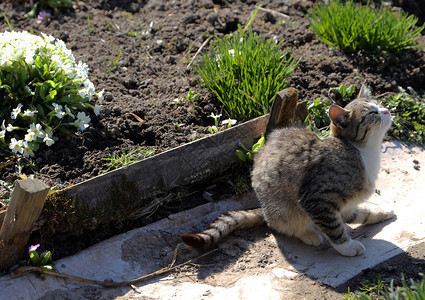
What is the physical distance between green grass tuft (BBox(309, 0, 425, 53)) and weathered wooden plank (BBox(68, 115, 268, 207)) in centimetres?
182

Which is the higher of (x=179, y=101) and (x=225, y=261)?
(x=179, y=101)

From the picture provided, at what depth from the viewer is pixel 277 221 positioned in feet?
13.4

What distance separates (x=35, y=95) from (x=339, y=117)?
2384mm

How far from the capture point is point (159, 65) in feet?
18.1

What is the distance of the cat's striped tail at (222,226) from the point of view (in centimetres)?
371

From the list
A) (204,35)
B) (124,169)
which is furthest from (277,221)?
(204,35)

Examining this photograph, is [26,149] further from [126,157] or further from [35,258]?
[35,258]

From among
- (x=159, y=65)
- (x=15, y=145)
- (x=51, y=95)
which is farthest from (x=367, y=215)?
(x=15, y=145)

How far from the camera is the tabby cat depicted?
12.7 ft

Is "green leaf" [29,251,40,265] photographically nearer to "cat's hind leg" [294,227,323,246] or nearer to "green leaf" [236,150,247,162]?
"green leaf" [236,150,247,162]

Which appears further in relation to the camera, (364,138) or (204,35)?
(204,35)

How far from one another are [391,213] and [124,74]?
110 inches

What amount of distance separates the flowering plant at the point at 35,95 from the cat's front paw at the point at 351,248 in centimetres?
221

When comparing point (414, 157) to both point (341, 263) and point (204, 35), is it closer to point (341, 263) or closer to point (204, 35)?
point (341, 263)
